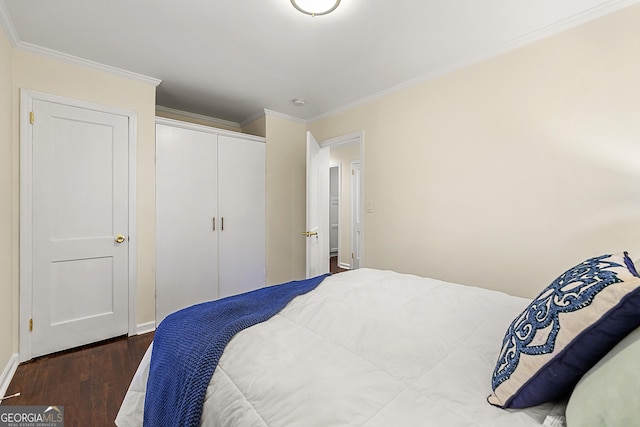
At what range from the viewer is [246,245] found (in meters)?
3.45

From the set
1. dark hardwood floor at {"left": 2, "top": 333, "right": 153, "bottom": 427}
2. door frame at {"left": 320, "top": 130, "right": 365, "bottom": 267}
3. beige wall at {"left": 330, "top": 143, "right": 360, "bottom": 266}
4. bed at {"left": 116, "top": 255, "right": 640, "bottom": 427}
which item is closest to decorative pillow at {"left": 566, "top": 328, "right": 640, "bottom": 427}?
bed at {"left": 116, "top": 255, "right": 640, "bottom": 427}

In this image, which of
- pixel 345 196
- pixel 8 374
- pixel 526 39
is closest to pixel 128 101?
pixel 8 374

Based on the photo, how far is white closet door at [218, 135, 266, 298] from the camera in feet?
10.7

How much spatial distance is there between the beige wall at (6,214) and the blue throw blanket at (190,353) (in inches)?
62.5

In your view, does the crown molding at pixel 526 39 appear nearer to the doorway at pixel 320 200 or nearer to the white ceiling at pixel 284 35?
the white ceiling at pixel 284 35

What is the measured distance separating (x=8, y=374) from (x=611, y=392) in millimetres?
3181

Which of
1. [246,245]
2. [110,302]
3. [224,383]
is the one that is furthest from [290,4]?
[110,302]

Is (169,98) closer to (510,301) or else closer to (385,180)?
(385,180)

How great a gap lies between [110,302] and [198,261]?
83cm

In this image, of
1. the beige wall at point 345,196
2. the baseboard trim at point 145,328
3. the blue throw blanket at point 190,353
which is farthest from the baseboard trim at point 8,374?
the beige wall at point 345,196

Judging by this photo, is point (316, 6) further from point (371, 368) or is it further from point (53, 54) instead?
point (53, 54)

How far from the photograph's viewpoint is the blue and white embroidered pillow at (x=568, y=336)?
24.8 inches

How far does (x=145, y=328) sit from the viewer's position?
2748 mm

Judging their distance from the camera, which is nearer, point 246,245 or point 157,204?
point 157,204
